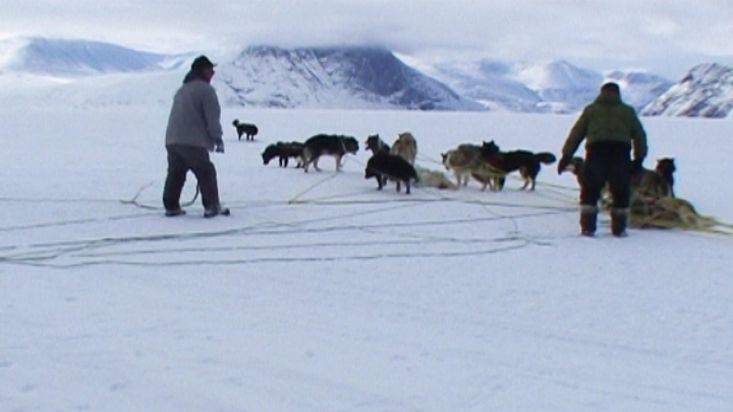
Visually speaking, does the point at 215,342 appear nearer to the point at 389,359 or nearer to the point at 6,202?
the point at 389,359

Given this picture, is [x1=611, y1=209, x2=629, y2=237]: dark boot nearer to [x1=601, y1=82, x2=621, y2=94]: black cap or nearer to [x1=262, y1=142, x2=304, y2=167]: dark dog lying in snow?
[x1=601, y1=82, x2=621, y2=94]: black cap

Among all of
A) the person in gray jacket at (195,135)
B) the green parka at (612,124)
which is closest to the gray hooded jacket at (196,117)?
the person in gray jacket at (195,135)

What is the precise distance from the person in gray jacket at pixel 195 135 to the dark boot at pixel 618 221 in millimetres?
3475

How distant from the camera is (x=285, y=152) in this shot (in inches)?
520

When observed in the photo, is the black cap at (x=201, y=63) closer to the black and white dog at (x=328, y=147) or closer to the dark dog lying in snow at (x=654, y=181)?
the dark dog lying in snow at (x=654, y=181)

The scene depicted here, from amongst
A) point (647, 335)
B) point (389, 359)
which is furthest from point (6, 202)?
point (647, 335)

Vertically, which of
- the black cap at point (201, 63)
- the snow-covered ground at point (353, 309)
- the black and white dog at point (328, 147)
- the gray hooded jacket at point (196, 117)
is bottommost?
the snow-covered ground at point (353, 309)

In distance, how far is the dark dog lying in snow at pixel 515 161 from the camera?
1020cm

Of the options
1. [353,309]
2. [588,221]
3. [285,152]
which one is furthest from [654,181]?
[285,152]

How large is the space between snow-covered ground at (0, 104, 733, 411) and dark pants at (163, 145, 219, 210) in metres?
0.26

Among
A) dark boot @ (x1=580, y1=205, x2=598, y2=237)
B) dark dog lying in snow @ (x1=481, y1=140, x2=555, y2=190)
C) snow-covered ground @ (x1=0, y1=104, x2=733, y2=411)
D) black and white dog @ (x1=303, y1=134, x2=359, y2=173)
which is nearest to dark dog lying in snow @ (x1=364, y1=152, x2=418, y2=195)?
snow-covered ground @ (x1=0, y1=104, x2=733, y2=411)

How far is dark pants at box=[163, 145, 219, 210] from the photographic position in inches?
293

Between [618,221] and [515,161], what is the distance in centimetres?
330

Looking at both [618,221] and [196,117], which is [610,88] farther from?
[196,117]
